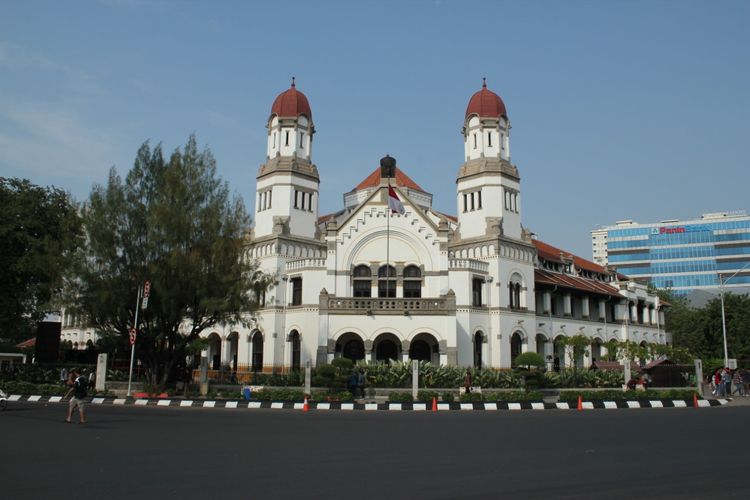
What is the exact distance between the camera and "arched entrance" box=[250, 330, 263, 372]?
47.9m

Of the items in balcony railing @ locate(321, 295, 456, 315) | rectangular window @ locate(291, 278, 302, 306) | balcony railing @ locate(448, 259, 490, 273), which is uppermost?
balcony railing @ locate(448, 259, 490, 273)

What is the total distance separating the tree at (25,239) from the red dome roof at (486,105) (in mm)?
29875

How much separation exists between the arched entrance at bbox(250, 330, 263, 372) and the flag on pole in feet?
45.5

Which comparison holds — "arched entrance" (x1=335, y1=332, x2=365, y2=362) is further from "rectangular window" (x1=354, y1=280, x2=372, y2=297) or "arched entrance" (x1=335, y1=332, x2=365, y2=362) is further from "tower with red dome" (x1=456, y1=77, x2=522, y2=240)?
"tower with red dome" (x1=456, y1=77, x2=522, y2=240)

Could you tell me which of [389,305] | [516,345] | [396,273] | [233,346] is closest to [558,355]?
[516,345]

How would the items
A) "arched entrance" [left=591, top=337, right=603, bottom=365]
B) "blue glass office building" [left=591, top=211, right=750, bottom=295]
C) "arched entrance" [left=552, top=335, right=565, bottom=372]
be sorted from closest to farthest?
1. "arched entrance" [left=552, top=335, right=565, bottom=372]
2. "arched entrance" [left=591, top=337, right=603, bottom=365]
3. "blue glass office building" [left=591, top=211, right=750, bottom=295]

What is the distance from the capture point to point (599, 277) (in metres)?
66.2

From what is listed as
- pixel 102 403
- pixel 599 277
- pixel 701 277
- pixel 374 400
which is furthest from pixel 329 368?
pixel 701 277

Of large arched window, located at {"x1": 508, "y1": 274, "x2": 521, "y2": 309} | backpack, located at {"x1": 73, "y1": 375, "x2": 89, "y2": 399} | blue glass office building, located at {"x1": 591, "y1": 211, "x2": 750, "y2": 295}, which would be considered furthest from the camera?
blue glass office building, located at {"x1": 591, "y1": 211, "x2": 750, "y2": 295}

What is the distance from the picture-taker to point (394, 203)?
143 ft

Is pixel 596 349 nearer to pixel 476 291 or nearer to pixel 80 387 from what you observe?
pixel 476 291

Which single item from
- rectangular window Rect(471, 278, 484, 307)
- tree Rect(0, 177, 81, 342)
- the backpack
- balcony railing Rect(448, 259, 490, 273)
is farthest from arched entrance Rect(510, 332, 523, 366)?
the backpack

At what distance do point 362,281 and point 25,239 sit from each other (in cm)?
2157

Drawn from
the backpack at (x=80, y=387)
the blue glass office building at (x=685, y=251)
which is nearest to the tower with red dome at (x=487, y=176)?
the backpack at (x=80, y=387)
